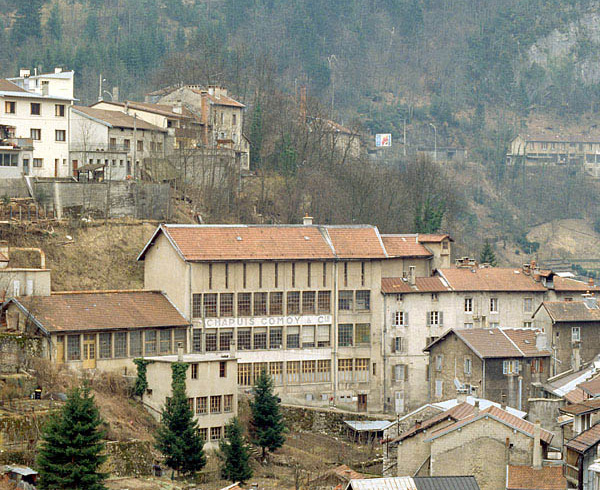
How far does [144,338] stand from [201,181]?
23075 mm

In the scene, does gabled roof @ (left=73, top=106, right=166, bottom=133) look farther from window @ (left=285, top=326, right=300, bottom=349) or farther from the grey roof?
the grey roof

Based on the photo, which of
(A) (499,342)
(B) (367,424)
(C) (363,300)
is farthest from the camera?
(C) (363,300)

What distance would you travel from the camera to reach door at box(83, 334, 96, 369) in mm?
57906

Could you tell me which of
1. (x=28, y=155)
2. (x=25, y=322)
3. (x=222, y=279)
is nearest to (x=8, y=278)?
(x=25, y=322)

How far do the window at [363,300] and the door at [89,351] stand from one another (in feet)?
53.4

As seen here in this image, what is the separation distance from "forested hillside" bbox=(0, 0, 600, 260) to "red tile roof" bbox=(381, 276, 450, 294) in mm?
13689

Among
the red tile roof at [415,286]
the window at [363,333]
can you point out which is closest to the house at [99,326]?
the window at [363,333]

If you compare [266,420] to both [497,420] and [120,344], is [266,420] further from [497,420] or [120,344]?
[497,420]

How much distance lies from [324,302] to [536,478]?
23.1 meters

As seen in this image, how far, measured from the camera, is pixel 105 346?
58719 millimetres

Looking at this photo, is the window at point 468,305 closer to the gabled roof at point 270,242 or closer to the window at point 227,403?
the gabled roof at point 270,242

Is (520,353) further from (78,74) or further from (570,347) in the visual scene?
(78,74)

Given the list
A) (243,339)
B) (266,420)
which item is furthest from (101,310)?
(266,420)

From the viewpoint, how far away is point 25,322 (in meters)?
56.8
